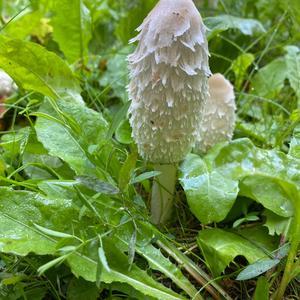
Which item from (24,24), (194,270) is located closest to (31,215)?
(194,270)

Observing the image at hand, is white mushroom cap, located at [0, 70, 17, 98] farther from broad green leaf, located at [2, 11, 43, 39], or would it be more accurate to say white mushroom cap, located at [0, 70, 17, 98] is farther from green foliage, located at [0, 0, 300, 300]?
broad green leaf, located at [2, 11, 43, 39]

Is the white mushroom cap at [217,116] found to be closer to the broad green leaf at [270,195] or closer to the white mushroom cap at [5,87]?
the broad green leaf at [270,195]

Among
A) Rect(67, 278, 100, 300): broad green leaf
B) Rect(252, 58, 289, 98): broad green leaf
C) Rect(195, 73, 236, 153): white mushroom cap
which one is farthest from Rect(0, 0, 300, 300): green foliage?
Rect(252, 58, 289, 98): broad green leaf

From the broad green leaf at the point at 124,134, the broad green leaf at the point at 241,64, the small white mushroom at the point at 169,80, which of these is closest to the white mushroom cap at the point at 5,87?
the broad green leaf at the point at 124,134

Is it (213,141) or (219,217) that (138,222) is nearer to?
(219,217)

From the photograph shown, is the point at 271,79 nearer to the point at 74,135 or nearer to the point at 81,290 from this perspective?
the point at 74,135

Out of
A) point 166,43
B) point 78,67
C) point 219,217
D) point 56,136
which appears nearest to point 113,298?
point 219,217
